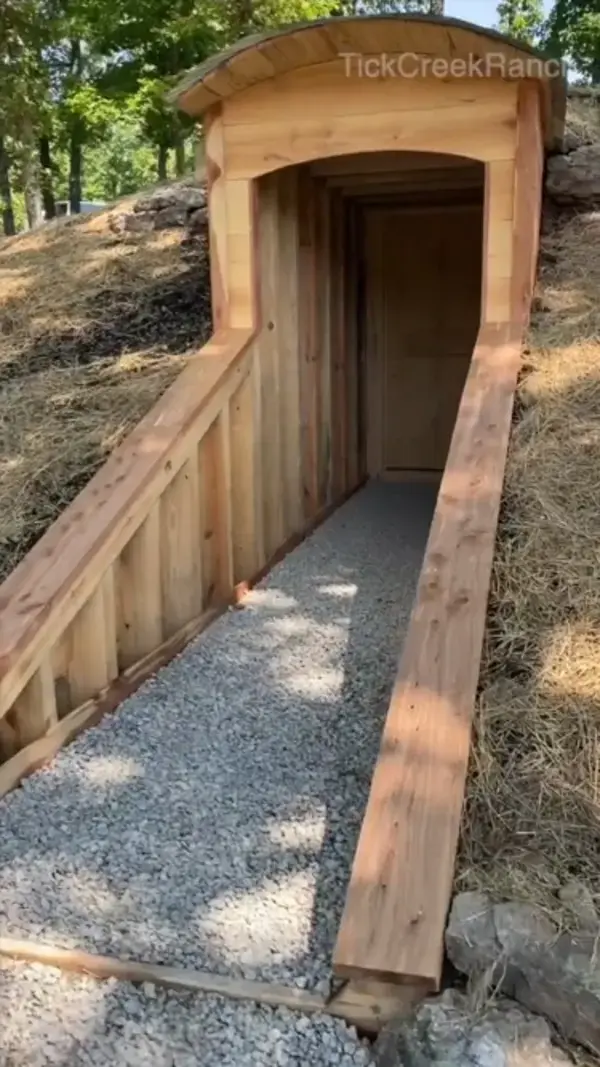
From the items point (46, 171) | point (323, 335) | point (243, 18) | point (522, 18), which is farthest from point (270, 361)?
point (522, 18)

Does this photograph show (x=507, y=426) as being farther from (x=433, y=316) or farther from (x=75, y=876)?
(x=433, y=316)

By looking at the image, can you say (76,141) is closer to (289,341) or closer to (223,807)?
(289,341)

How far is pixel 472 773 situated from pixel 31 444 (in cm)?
248

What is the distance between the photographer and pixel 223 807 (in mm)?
2490

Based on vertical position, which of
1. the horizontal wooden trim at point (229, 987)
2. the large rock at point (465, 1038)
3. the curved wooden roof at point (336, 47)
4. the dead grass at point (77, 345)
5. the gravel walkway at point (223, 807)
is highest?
the curved wooden roof at point (336, 47)

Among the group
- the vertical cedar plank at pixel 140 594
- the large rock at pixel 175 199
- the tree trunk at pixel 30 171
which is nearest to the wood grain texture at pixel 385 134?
the vertical cedar plank at pixel 140 594

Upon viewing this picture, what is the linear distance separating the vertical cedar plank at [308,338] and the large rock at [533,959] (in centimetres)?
318

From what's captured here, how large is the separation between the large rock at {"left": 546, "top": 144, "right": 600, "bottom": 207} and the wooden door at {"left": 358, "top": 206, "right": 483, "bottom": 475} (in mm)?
924

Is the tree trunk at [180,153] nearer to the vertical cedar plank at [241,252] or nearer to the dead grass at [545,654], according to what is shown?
the vertical cedar plank at [241,252]

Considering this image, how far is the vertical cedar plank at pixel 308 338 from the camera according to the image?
4.72m

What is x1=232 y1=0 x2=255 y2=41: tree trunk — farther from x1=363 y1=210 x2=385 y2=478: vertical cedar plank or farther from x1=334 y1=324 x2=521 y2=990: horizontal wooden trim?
x1=334 y1=324 x2=521 y2=990: horizontal wooden trim

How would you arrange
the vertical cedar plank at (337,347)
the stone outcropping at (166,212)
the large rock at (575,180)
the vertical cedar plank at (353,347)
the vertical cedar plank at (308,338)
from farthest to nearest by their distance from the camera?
the stone outcropping at (166,212), the vertical cedar plank at (353,347), the vertical cedar plank at (337,347), the large rock at (575,180), the vertical cedar plank at (308,338)

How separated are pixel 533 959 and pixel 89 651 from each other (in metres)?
1.70

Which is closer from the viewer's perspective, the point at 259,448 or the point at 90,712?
the point at 90,712
